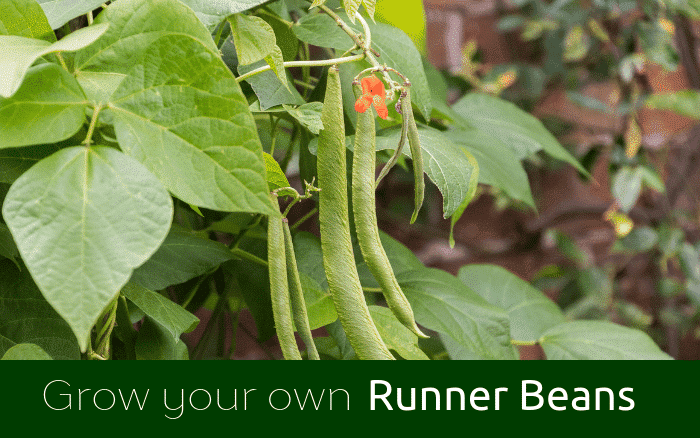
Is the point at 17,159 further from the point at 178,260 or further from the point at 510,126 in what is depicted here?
the point at 510,126

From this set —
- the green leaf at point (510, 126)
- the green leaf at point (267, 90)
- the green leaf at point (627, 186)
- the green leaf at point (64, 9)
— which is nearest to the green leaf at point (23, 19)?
the green leaf at point (64, 9)

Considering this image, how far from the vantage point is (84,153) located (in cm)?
24

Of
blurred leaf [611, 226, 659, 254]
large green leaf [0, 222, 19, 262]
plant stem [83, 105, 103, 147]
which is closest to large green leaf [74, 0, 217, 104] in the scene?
plant stem [83, 105, 103, 147]

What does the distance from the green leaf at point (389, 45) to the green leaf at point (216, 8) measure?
4.3 inches

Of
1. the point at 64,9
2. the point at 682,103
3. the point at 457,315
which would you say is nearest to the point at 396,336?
the point at 457,315

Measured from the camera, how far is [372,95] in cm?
29

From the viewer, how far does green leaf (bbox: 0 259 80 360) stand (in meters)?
0.34

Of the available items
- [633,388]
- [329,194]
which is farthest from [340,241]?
[633,388]

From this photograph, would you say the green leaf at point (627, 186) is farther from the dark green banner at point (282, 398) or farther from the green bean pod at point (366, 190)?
the green bean pod at point (366, 190)

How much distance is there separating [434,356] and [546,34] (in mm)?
911

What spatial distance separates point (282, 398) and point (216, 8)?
0.22 meters

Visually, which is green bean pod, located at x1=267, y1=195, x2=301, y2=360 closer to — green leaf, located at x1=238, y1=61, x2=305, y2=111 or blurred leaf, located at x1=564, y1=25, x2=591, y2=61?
green leaf, located at x1=238, y1=61, x2=305, y2=111

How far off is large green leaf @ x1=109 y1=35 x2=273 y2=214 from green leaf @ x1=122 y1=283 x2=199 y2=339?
0.13 meters

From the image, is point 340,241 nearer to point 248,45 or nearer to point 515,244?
point 248,45
